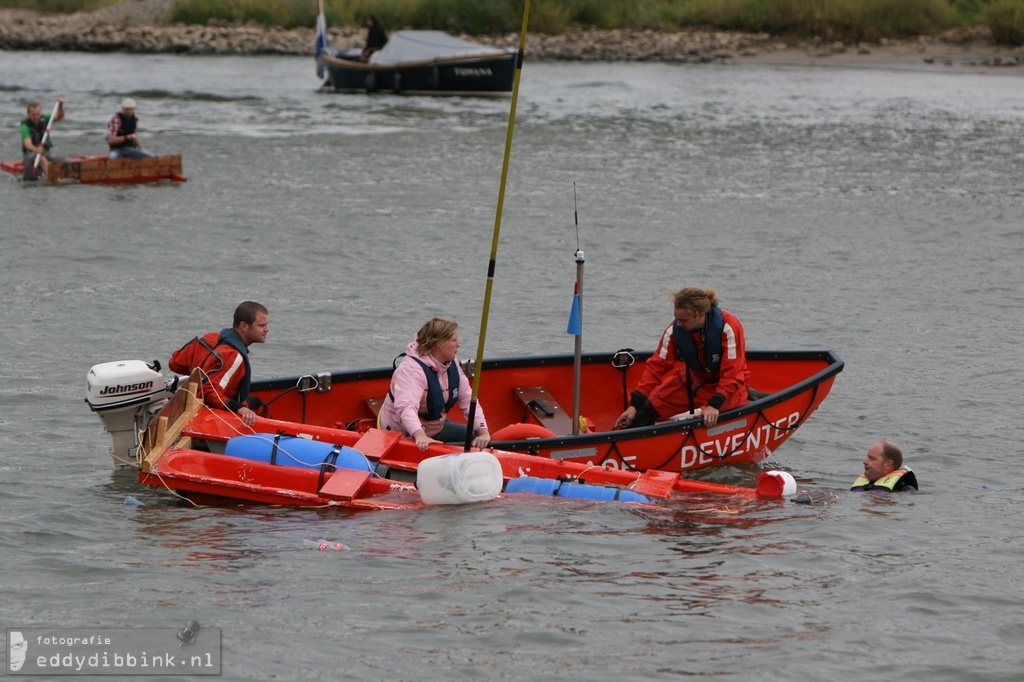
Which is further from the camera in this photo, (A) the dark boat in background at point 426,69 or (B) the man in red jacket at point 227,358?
(A) the dark boat in background at point 426,69

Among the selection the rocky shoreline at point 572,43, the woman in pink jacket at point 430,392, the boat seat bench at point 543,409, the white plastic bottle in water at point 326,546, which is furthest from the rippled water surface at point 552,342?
the rocky shoreline at point 572,43

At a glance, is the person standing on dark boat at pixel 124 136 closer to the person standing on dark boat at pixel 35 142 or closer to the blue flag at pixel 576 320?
the person standing on dark boat at pixel 35 142

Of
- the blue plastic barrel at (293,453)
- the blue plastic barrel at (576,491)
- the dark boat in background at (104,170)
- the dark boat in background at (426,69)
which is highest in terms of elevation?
the dark boat in background at (426,69)

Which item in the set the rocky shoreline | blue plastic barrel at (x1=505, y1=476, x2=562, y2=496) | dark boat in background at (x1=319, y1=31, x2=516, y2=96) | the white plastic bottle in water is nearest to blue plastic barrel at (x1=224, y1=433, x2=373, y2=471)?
the white plastic bottle in water

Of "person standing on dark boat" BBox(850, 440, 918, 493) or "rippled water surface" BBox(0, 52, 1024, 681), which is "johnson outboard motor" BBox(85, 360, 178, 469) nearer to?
"rippled water surface" BBox(0, 52, 1024, 681)

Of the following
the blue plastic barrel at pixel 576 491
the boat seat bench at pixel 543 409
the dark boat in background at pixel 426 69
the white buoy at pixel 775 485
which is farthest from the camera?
the dark boat in background at pixel 426 69

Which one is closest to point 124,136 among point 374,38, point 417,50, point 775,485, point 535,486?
point 535,486

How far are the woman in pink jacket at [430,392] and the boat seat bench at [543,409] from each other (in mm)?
1201

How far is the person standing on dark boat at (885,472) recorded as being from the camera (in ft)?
31.5

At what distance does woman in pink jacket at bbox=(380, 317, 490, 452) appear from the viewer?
914cm

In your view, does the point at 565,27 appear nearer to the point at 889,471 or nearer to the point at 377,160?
the point at 377,160

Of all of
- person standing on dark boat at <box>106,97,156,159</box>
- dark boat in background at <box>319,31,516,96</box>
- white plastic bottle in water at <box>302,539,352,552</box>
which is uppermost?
dark boat in background at <box>319,31,516,96</box>

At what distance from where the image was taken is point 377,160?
27.8 metres

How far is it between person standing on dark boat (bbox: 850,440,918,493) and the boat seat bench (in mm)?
2376
